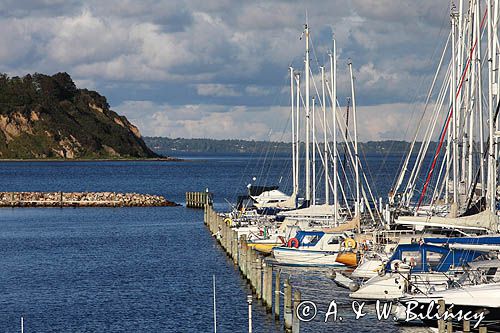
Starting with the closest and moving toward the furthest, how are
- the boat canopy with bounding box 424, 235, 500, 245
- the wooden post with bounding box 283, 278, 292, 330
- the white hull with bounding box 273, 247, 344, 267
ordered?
the wooden post with bounding box 283, 278, 292, 330 < the boat canopy with bounding box 424, 235, 500, 245 < the white hull with bounding box 273, 247, 344, 267

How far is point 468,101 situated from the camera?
2185 inches

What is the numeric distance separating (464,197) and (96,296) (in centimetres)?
2022

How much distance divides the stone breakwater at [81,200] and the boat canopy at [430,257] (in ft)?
216

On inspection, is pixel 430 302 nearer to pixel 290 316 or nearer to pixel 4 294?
pixel 290 316

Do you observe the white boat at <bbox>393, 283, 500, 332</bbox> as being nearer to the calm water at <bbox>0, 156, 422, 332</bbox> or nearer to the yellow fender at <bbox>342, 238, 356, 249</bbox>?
the calm water at <bbox>0, 156, 422, 332</bbox>

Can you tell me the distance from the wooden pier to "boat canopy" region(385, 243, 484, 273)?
443cm

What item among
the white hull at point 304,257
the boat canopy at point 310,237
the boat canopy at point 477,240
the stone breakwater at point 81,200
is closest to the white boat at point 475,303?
the boat canopy at point 477,240

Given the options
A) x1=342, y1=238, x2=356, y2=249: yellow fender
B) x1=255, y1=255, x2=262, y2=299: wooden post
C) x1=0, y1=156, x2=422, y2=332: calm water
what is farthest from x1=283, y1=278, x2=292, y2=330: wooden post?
x1=342, y1=238, x2=356, y2=249: yellow fender

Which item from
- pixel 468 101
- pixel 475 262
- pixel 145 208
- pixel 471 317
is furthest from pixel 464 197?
pixel 145 208

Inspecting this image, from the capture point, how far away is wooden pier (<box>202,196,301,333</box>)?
3516 centimetres

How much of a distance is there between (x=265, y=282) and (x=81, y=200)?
6931 cm

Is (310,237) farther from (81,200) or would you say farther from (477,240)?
(81,200)

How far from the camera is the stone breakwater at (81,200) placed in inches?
4126

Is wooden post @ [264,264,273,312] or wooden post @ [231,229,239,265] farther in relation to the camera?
wooden post @ [231,229,239,265]
